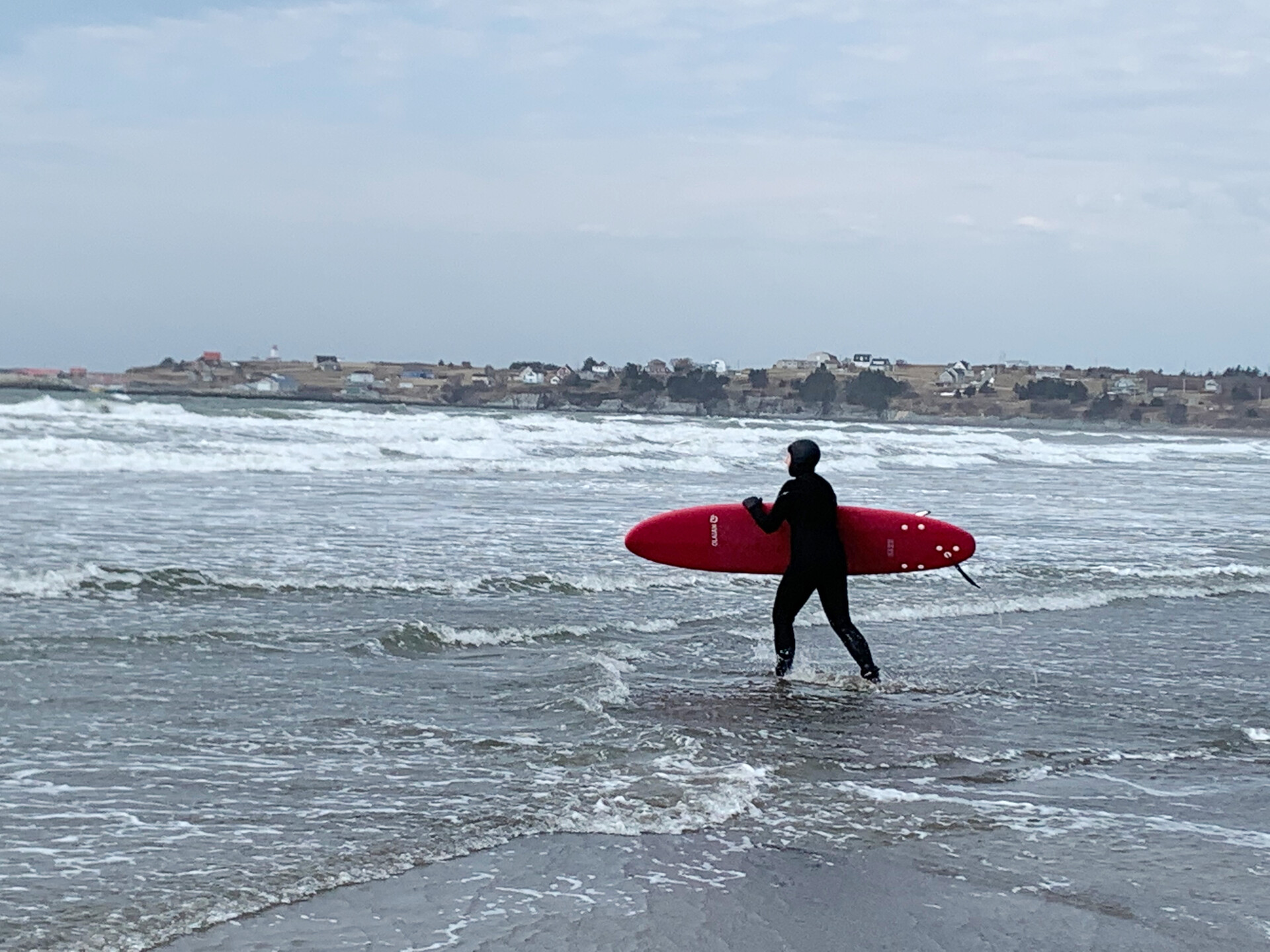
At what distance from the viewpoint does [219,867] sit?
4.67 m

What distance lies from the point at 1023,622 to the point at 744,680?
3590 millimetres

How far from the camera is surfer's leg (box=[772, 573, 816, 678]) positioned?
27.5ft

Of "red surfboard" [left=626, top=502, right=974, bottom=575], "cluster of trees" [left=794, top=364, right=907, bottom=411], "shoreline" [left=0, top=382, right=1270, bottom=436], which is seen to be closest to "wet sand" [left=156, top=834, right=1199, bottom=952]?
"red surfboard" [left=626, top=502, right=974, bottom=575]

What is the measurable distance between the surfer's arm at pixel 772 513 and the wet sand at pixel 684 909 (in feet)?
11.9

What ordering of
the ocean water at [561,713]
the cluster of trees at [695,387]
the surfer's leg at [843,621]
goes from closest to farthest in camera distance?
the ocean water at [561,713], the surfer's leg at [843,621], the cluster of trees at [695,387]

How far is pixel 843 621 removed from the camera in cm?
837

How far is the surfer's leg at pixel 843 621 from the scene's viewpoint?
8.23m

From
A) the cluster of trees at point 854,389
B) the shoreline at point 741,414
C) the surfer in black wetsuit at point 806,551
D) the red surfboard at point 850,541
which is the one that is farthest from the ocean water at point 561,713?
the cluster of trees at point 854,389

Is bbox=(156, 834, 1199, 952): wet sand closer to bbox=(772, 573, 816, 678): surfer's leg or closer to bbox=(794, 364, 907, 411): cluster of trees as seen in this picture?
bbox=(772, 573, 816, 678): surfer's leg

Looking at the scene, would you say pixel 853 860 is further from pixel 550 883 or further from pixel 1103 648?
pixel 1103 648

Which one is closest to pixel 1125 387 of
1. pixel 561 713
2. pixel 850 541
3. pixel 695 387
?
pixel 695 387

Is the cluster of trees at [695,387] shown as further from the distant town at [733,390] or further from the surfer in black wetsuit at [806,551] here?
the surfer in black wetsuit at [806,551]

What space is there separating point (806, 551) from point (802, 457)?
56 cm

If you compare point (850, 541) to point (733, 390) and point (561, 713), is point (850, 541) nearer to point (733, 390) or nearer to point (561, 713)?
point (561, 713)
